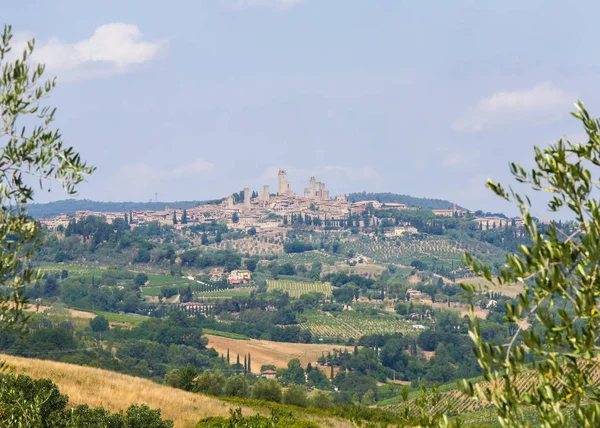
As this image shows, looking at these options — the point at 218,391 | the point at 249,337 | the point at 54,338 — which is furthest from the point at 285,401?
the point at 249,337

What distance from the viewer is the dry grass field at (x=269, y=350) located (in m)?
110

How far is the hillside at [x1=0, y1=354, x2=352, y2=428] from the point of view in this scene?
23.9 meters

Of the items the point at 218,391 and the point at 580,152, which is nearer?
the point at 580,152

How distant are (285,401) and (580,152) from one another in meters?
42.4

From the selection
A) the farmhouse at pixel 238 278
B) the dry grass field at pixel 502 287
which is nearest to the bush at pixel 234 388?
the dry grass field at pixel 502 287

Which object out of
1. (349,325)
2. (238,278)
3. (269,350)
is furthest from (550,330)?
(238,278)

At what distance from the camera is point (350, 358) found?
4503 inches

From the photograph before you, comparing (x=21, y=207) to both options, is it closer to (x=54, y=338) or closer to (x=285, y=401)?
(x=285, y=401)

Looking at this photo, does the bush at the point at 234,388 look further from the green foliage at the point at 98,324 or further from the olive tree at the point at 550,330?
the green foliage at the point at 98,324

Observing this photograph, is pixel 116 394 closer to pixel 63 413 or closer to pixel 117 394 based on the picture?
pixel 117 394

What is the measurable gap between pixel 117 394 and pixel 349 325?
125122mm

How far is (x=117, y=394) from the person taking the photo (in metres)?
25.8

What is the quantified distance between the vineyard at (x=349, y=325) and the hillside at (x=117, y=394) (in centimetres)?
10803

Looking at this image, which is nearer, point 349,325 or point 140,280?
point 349,325
